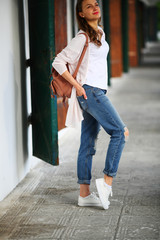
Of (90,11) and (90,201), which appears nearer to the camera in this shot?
(90,11)

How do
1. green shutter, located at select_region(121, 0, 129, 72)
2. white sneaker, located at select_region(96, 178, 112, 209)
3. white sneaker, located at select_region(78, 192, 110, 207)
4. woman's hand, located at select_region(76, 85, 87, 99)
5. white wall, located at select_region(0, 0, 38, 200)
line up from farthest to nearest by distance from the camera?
green shutter, located at select_region(121, 0, 129, 72)
white wall, located at select_region(0, 0, 38, 200)
white sneaker, located at select_region(78, 192, 110, 207)
white sneaker, located at select_region(96, 178, 112, 209)
woman's hand, located at select_region(76, 85, 87, 99)

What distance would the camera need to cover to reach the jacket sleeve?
13.5ft

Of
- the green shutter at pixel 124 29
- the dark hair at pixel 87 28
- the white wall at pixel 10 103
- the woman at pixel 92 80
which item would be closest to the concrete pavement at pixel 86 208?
the white wall at pixel 10 103

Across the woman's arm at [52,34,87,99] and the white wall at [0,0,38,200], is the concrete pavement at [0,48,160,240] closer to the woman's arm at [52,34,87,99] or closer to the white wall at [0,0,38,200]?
the white wall at [0,0,38,200]

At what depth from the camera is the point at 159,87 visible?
1441 cm

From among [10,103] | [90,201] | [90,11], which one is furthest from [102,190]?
[90,11]

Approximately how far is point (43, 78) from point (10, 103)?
0.53 metres

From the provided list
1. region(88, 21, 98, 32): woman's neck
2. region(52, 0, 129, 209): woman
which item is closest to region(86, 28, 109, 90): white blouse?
region(52, 0, 129, 209): woman

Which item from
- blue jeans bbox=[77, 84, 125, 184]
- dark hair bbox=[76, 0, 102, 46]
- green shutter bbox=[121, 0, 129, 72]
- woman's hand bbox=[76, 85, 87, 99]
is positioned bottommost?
green shutter bbox=[121, 0, 129, 72]

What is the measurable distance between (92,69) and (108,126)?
0.49 meters

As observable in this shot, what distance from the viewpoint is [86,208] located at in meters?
4.47

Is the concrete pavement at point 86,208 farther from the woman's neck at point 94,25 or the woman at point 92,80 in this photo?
the woman's neck at point 94,25

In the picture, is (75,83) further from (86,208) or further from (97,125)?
(86,208)

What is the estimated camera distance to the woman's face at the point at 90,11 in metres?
4.17
